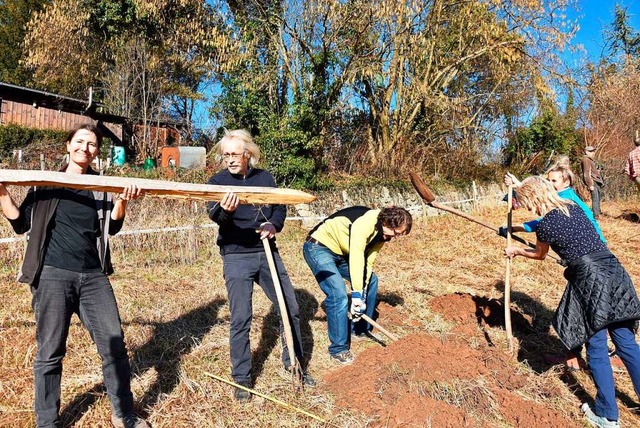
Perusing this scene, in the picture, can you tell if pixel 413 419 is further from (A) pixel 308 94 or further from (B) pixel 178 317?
(A) pixel 308 94

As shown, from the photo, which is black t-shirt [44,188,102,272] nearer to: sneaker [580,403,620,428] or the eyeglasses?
the eyeglasses

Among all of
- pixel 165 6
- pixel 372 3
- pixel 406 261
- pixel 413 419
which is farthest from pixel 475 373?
pixel 165 6

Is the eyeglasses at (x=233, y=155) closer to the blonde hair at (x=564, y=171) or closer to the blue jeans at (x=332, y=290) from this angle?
the blue jeans at (x=332, y=290)

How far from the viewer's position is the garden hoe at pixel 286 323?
3168 millimetres

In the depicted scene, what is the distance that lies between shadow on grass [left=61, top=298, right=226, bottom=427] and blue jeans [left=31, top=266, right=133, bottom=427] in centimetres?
42

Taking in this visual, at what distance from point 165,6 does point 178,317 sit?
452 inches

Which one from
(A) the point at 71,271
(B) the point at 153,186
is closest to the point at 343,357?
(B) the point at 153,186

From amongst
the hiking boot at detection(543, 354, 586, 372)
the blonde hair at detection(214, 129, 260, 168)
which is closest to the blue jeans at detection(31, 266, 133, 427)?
the blonde hair at detection(214, 129, 260, 168)

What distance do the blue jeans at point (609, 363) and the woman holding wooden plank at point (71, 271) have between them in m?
3.01

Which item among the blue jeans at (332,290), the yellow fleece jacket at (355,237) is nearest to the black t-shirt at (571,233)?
the yellow fleece jacket at (355,237)

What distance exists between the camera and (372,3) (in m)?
10.9

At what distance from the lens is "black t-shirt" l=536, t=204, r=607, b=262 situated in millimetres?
3195

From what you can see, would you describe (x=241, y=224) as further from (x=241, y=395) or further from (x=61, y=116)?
(x=61, y=116)

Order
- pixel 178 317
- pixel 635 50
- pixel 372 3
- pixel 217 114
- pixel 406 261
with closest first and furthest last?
pixel 178 317 < pixel 406 261 < pixel 372 3 < pixel 217 114 < pixel 635 50
